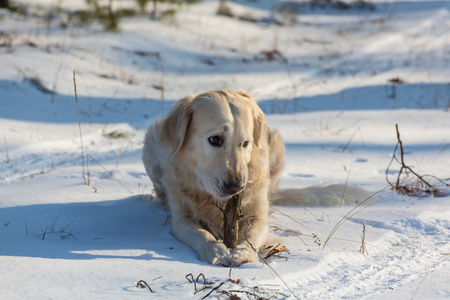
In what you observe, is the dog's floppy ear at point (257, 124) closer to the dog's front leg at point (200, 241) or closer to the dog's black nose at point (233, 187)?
the dog's black nose at point (233, 187)

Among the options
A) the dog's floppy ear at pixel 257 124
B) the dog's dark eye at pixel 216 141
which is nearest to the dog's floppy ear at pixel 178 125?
the dog's dark eye at pixel 216 141

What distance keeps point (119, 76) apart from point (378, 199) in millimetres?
5592

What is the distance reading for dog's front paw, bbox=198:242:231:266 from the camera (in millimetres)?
2945

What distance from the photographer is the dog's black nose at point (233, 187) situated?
306 centimetres

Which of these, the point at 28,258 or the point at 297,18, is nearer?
the point at 28,258

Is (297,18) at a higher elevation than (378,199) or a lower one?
higher

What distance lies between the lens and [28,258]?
275 cm

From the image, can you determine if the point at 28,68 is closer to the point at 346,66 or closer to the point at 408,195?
the point at 408,195

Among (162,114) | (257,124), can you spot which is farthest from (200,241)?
(162,114)

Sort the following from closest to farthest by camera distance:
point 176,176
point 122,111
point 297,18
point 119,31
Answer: point 176,176 → point 122,111 → point 119,31 → point 297,18

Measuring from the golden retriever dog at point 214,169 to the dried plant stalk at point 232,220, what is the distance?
7cm

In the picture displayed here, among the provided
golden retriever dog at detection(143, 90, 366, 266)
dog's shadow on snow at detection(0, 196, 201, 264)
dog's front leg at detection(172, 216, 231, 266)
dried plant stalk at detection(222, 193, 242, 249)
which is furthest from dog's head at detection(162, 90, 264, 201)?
dog's shadow on snow at detection(0, 196, 201, 264)

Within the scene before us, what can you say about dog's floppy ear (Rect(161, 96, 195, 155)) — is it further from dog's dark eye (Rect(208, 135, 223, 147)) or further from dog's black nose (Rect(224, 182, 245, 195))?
dog's black nose (Rect(224, 182, 245, 195))

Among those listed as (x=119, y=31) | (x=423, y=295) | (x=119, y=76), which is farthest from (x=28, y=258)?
(x=119, y=31)
